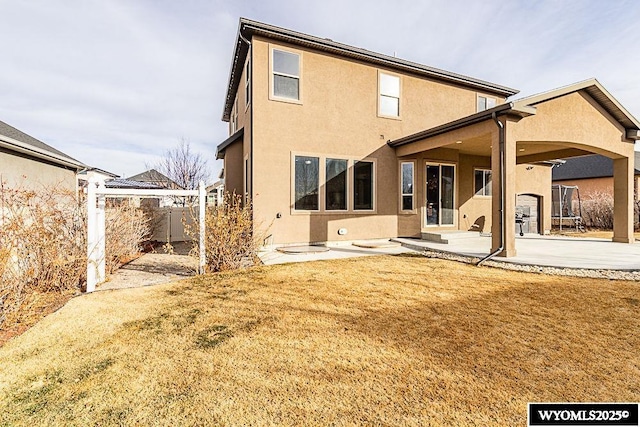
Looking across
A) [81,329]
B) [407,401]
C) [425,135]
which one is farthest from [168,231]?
[407,401]

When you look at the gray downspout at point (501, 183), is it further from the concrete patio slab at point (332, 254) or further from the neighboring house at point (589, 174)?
the neighboring house at point (589, 174)

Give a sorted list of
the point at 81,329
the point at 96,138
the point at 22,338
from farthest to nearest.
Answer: the point at 96,138 < the point at 81,329 < the point at 22,338

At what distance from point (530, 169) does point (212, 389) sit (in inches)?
640

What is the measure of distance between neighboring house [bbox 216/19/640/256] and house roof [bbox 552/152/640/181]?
886 inches

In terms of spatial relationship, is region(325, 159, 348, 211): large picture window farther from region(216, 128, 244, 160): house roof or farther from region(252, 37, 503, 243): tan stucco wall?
region(216, 128, 244, 160): house roof

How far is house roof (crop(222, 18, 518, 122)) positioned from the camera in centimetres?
916

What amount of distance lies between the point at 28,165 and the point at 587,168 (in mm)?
39224

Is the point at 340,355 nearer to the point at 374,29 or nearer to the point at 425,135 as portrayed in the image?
the point at 425,135

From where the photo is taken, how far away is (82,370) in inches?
118

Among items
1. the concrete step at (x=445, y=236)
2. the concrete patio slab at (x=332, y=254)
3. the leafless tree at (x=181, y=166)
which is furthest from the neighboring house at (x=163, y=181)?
the concrete step at (x=445, y=236)

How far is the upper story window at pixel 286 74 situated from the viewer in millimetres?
9594

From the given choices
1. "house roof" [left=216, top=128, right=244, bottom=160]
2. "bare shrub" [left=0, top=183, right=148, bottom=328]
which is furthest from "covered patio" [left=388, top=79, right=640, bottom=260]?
"bare shrub" [left=0, top=183, right=148, bottom=328]

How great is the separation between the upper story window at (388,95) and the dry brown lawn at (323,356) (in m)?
7.71

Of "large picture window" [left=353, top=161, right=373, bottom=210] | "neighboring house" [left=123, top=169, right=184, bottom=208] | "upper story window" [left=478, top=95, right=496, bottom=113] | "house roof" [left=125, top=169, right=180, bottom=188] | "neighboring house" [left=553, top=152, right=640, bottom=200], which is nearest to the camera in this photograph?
"large picture window" [left=353, top=161, right=373, bottom=210]
